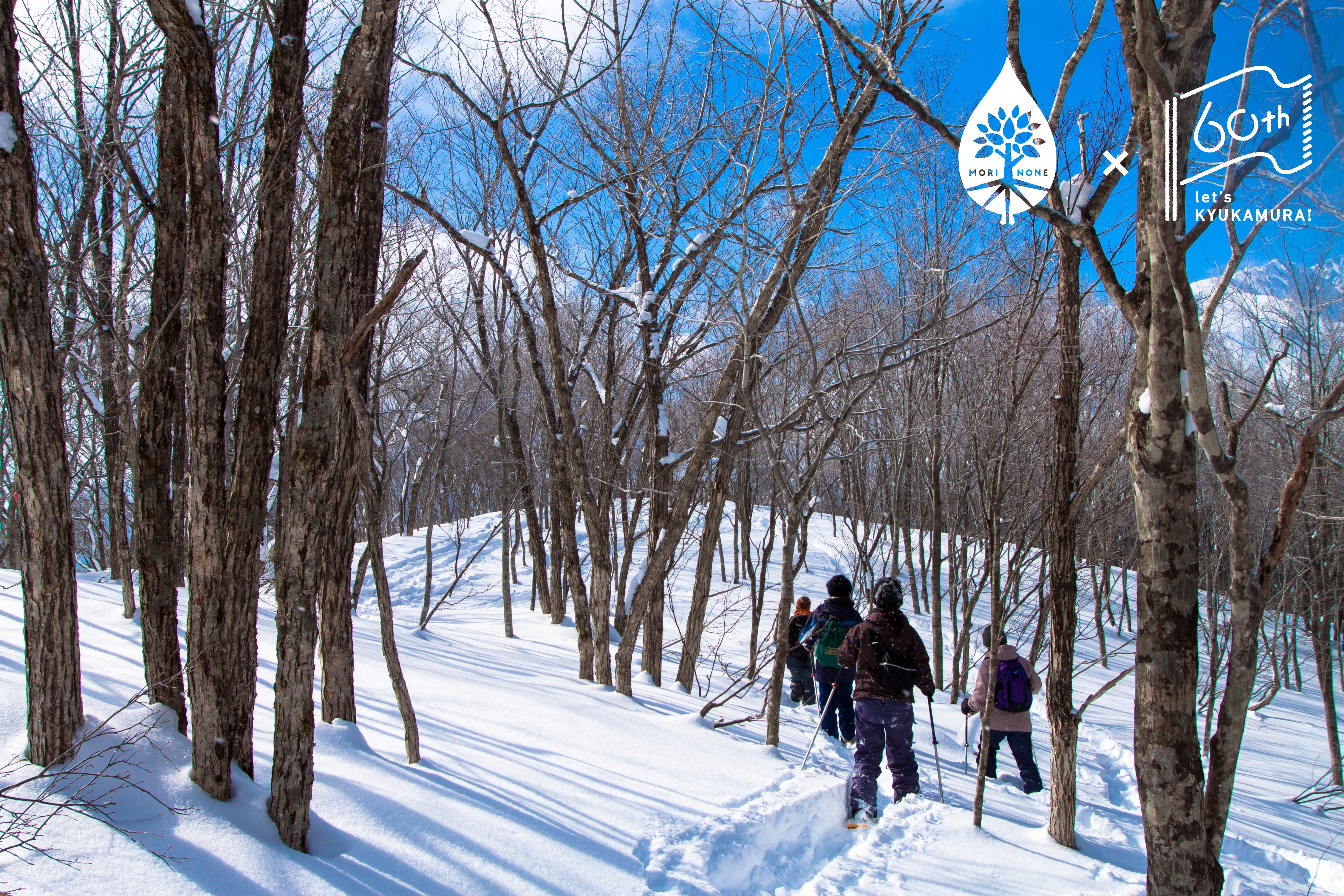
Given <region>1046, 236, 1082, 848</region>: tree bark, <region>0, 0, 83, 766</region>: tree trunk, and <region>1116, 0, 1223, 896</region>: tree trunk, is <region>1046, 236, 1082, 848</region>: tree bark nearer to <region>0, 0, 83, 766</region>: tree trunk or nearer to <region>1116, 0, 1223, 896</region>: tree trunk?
<region>1116, 0, 1223, 896</region>: tree trunk

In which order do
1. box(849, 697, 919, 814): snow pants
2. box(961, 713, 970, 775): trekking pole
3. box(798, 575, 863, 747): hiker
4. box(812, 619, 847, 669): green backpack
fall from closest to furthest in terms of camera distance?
box(849, 697, 919, 814): snow pants
box(961, 713, 970, 775): trekking pole
box(798, 575, 863, 747): hiker
box(812, 619, 847, 669): green backpack

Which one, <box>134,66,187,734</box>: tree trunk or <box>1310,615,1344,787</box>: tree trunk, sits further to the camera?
<box>1310,615,1344,787</box>: tree trunk

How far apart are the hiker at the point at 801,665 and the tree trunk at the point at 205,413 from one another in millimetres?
6760

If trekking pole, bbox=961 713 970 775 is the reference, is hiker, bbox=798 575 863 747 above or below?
above

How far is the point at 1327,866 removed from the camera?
652 cm

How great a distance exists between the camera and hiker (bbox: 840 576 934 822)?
5.05m

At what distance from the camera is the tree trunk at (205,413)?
9.48 feet

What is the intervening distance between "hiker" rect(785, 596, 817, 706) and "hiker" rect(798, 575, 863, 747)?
88 cm

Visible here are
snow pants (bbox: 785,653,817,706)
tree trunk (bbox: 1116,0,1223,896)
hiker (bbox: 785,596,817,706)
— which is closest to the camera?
tree trunk (bbox: 1116,0,1223,896)

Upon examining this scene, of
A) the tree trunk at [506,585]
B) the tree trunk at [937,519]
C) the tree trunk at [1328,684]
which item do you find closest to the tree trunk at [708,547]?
the tree trunk at [506,585]

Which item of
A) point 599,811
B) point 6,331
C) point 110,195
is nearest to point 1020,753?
point 599,811

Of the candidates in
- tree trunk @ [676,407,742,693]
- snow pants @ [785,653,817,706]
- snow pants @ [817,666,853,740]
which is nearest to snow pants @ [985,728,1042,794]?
snow pants @ [817,666,853,740]

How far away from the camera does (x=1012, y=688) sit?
6738mm

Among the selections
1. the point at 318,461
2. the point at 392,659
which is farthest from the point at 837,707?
the point at 318,461
